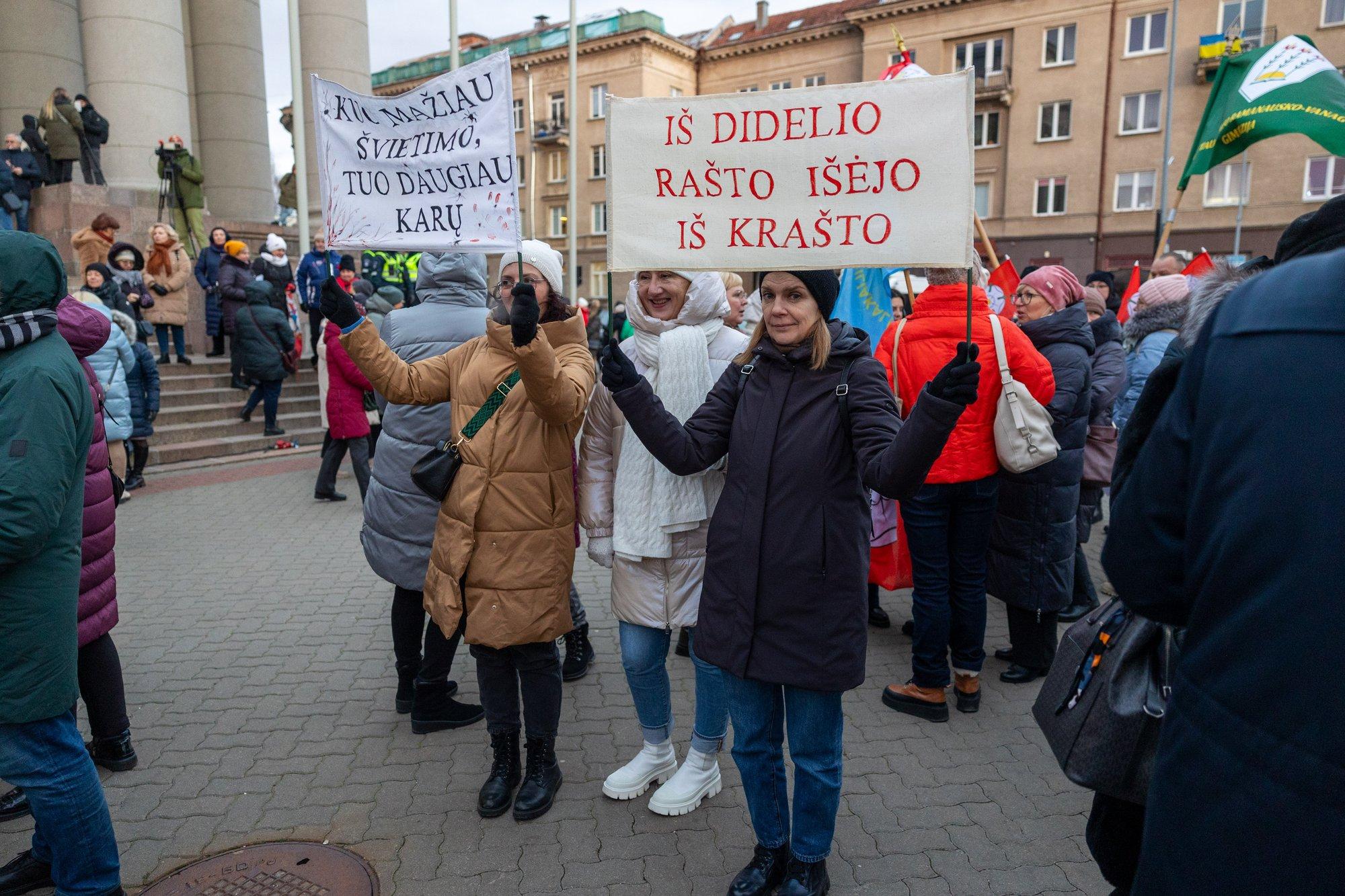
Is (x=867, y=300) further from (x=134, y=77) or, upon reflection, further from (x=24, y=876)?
(x=134, y=77)

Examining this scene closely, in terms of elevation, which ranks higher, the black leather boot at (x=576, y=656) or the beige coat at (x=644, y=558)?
the beige coat at (x=644, y=558)

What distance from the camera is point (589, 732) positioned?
3961mm

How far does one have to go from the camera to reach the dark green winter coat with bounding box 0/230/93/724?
2.29m

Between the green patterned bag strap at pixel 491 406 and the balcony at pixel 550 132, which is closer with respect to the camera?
the green patterned bag strap at pixel 491 406

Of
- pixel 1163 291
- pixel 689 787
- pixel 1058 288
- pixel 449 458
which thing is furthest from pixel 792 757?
pixel 1163 291

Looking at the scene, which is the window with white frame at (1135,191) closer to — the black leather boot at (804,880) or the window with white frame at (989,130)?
the window with white frame at (989,130)

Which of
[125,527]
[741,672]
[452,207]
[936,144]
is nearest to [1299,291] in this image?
[936,144]

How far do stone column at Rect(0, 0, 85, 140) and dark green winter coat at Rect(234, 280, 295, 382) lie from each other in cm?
1041

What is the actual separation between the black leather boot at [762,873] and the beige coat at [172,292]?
1223 centimetres

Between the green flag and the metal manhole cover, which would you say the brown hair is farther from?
the green flag

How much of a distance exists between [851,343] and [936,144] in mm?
603

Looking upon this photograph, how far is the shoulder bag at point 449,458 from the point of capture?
124 inches

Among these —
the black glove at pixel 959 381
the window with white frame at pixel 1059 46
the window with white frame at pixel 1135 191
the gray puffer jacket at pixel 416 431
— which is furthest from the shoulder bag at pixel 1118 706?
the window with white frame at pixel 1059 46

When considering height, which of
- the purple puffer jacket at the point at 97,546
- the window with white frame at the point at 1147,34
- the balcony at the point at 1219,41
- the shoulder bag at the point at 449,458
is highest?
the window with white frame at the point at 1147,34
